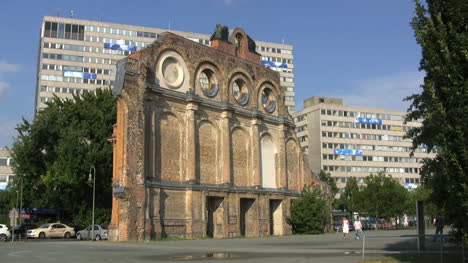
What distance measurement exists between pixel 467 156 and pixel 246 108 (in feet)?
105

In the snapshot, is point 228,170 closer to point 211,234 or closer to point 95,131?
point 211,234

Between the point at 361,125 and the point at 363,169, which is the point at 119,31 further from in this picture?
the point at 363,169

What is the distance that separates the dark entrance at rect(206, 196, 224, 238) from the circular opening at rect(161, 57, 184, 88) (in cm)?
897

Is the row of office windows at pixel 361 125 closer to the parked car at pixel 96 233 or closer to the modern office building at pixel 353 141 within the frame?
the modern office building at pixel 353 141

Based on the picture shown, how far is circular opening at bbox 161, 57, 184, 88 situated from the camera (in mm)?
35688

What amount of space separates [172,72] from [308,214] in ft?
59.1

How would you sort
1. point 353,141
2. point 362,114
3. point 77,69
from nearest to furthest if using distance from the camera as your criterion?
point 77,69
point 353,141
point 362,114

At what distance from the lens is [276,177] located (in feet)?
146

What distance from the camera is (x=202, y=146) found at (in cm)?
3738

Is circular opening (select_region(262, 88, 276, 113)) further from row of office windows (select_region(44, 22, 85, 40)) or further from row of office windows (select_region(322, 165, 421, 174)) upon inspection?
row of office windows (select_region(44, 22, 85, 40))

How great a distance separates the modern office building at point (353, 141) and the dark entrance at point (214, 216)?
65561 mm

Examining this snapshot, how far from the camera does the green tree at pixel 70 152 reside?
4547 centimetres

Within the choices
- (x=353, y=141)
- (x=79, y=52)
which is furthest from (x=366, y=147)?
(x=79, y=52)

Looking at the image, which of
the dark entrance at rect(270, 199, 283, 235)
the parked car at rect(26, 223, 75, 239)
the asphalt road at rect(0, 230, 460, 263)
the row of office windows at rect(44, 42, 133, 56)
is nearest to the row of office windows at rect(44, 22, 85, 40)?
the row of office windows at rect(44, 42, 133, 56)
